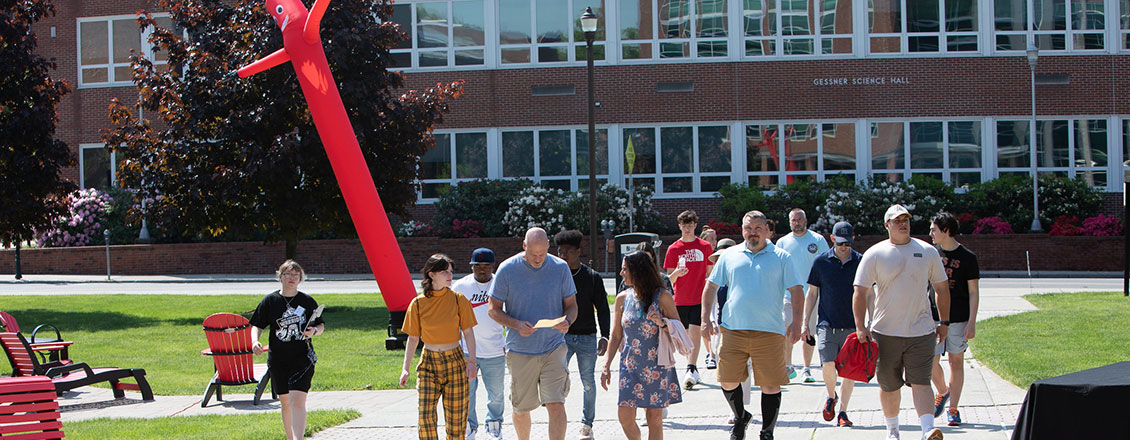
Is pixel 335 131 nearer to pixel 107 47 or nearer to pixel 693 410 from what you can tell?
pixel 693 410

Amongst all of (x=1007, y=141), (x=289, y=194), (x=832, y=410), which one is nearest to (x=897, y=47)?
(x=1007, y=141)

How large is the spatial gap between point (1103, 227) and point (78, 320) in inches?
959

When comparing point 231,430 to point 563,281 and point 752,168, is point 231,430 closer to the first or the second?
point 563,281

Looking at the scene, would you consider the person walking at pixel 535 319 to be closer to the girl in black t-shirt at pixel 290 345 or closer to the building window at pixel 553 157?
the girl in black t-shirt at pixel 290 345

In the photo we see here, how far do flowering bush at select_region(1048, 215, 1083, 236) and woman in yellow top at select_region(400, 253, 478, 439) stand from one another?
2424 centimetres

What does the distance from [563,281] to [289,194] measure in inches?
458

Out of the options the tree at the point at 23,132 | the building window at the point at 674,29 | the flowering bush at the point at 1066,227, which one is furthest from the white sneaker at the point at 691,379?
the building window at the point at 674,29

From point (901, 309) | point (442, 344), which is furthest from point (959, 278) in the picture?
point (442, 344)

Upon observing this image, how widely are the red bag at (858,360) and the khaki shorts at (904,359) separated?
0.25 ft

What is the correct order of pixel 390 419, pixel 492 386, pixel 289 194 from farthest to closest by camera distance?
pixel 289 194
pixel 390 419
pixel 492 386

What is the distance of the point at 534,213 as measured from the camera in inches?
1136

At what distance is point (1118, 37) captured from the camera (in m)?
30.3

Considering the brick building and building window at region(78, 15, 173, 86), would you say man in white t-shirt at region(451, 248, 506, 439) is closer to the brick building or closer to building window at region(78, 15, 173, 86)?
the brick building

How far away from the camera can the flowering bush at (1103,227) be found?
27.3 m
